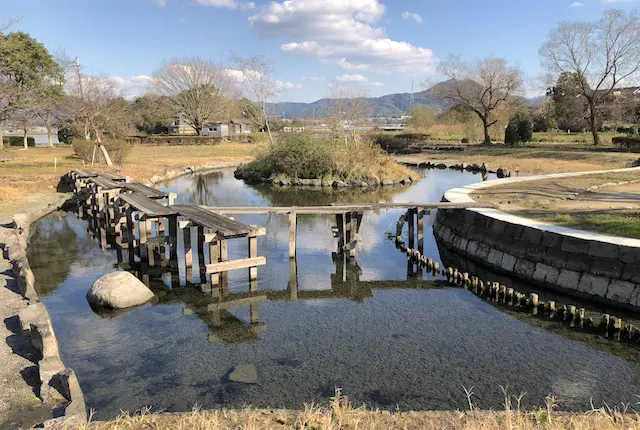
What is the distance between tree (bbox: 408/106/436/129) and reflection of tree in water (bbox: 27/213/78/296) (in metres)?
59.4

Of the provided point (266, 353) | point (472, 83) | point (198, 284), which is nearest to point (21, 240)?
point (198, 284)

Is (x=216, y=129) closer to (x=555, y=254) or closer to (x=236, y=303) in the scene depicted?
(x=236, y=303)

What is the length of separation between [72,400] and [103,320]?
3.82 meters

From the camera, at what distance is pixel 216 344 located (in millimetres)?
8281

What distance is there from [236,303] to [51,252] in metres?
7.35

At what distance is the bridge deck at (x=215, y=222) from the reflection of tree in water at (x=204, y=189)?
9.98 metres

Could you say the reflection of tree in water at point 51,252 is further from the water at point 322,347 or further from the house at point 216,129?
the house at point 216,129

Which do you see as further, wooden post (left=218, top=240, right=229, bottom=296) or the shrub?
the shrub

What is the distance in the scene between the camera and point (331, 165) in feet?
100

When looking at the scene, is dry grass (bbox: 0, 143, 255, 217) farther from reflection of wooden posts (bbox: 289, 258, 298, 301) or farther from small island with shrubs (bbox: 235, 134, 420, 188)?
reflection of wooden posts (bbox: 289, 258, 298, 301)

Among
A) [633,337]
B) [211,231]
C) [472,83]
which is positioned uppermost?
[472,83]

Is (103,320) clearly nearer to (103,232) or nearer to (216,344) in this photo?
(216,344)

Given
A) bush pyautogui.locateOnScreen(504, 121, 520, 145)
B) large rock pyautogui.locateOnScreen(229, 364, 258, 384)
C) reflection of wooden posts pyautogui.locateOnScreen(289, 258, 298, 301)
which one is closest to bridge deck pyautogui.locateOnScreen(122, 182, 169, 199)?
reflection of wooden posts pyautogui.locateOnScreen(289, 258, 298, 301)

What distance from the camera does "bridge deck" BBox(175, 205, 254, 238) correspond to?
1039 cm
